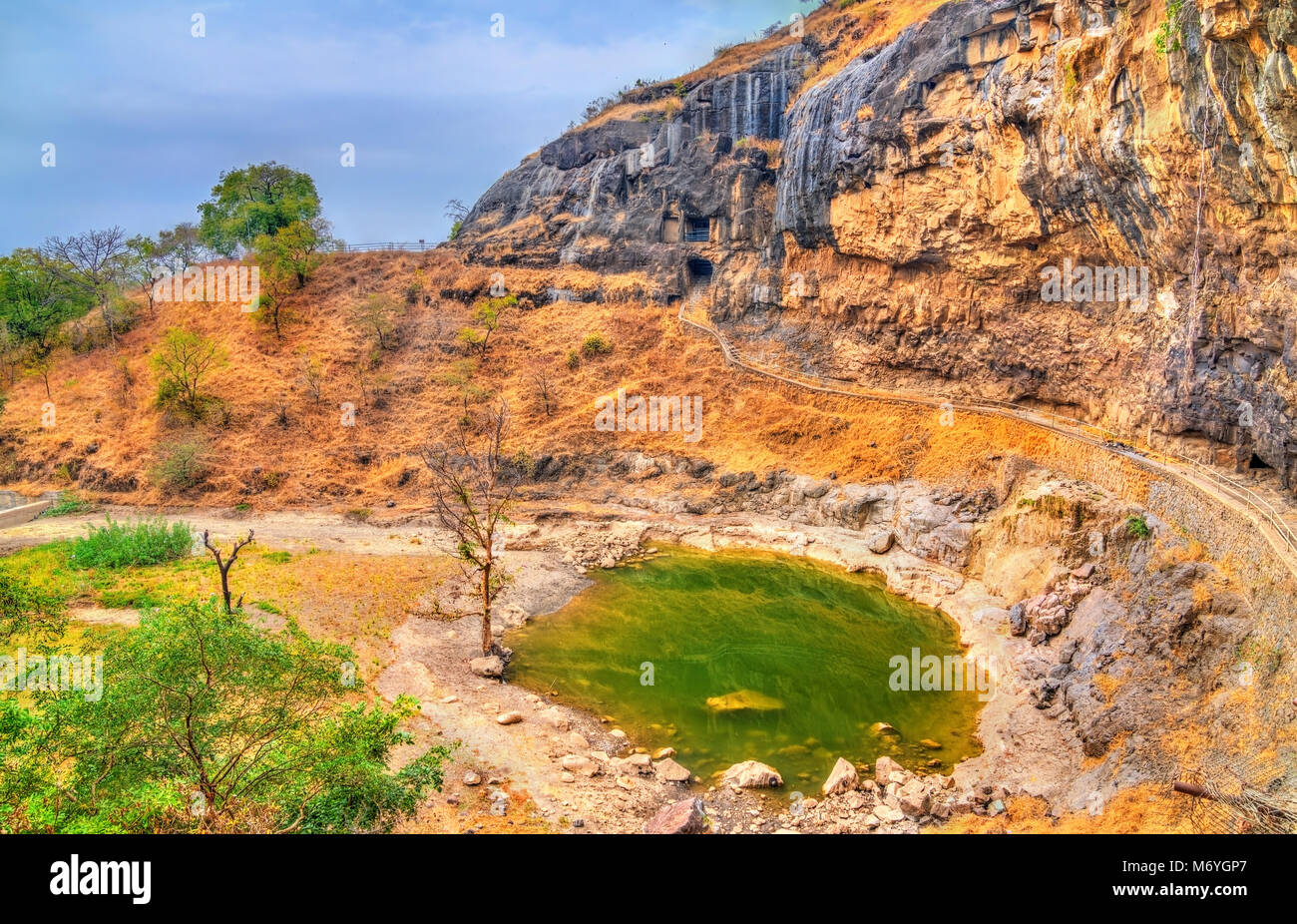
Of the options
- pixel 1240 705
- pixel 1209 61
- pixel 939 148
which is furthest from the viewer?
pixel 939 148

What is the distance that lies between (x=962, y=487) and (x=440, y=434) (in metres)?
24.7

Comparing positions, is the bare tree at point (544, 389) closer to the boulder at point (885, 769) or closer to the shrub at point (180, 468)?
the shrub at point (180, 468)

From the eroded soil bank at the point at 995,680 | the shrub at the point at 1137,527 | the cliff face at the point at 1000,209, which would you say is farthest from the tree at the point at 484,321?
the shrub at the point at 1137,527

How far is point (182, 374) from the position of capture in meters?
41.0

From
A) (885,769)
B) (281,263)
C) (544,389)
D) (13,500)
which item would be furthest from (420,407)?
(885,769)

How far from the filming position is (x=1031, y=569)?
2336 centimetres

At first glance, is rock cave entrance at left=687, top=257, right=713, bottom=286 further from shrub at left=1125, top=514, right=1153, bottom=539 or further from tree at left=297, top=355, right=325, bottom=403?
shrub at left=1125, top=514, right=1153, bottom=539

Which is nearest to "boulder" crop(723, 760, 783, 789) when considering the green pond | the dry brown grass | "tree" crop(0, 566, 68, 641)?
the green pond

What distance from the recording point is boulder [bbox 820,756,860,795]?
16.1m

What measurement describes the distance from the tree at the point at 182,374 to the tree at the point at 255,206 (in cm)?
1331

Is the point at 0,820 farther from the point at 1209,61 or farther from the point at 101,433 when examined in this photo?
the point at 101,433

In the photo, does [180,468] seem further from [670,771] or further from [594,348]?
[670,771]

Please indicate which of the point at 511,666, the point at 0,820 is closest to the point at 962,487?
the point at 511,666

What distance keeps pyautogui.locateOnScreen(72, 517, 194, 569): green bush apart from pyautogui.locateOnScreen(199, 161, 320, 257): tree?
1118 inches
